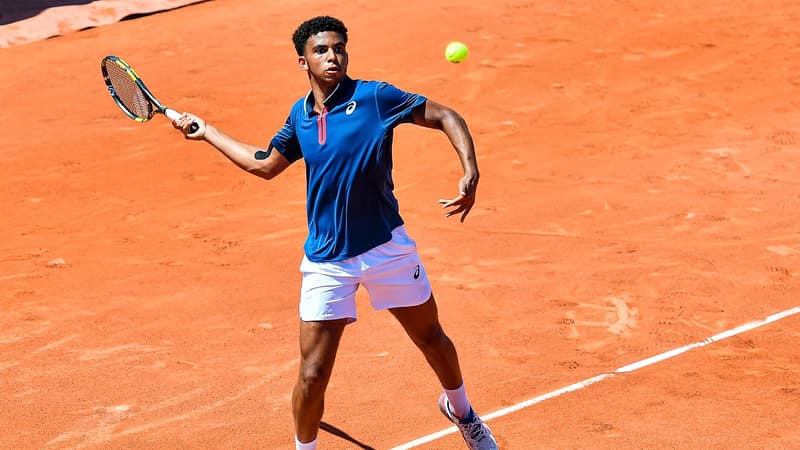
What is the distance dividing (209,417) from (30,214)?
16.5ft

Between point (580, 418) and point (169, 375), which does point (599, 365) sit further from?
point (169, 375)

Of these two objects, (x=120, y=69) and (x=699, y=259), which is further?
(x=699, y=259)

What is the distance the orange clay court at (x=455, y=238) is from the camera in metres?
6.98

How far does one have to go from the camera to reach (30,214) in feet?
36.2

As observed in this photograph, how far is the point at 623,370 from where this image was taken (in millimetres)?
7406

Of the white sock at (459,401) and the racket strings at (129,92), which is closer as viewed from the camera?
the white sock at (459,401)

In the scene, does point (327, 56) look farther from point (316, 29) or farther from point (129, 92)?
point (129, 92)

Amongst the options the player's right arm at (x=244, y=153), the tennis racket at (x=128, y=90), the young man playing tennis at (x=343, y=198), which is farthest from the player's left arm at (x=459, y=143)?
the tennis racket at (x=128, y=90)

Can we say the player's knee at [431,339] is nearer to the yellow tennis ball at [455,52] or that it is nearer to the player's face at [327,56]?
the player's face at [327,56]

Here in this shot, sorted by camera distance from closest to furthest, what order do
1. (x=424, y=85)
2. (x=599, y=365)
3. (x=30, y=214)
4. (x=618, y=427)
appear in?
(x=618, y=427) → (x=599, y=365) → (x=30, y=214) → (x=424, y=85)

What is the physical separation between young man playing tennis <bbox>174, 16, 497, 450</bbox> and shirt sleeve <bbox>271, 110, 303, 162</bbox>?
4 cm

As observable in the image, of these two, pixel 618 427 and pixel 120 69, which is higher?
pixel 120 69

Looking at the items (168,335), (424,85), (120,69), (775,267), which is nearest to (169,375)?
(168,335)

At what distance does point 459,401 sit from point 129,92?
2966mm
